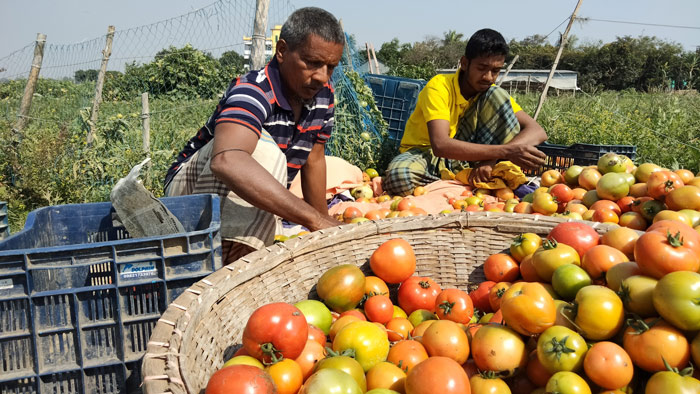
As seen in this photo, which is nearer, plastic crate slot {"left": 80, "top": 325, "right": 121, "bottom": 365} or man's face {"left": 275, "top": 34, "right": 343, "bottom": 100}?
plastic crate slot {"left": 80, "top": 325, "right": 121, "bottom": 365}

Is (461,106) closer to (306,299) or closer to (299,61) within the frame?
(299,61)

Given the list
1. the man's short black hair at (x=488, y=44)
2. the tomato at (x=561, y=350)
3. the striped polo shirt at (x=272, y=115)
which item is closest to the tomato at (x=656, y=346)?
the tomato at (x=561, y=350)

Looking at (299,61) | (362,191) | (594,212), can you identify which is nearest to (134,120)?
(362,191)

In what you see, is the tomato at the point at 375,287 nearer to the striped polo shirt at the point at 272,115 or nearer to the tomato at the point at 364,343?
the tomato at the point at 364,343

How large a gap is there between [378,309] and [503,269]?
0.61m

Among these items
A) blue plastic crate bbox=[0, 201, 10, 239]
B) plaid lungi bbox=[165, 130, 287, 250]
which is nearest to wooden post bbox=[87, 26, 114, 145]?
blue plastic crate bbox=[0, 201, 10, 239]

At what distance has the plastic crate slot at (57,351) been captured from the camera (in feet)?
5.73

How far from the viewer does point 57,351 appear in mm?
1771

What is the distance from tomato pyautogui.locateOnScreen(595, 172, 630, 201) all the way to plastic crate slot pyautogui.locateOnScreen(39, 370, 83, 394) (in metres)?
3.16

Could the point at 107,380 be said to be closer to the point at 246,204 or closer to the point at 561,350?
the point at 246,204

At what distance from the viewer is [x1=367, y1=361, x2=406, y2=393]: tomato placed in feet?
5.29

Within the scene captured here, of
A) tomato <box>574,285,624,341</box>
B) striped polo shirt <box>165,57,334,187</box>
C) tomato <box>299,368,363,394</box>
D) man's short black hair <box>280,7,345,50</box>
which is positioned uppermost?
man's short black hair <box>280,7,345,50</box>

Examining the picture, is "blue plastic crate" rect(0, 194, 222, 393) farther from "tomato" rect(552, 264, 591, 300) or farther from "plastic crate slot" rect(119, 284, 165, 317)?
"tomato" rect(552, 264, 591, 300)

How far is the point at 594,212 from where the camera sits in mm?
3131
